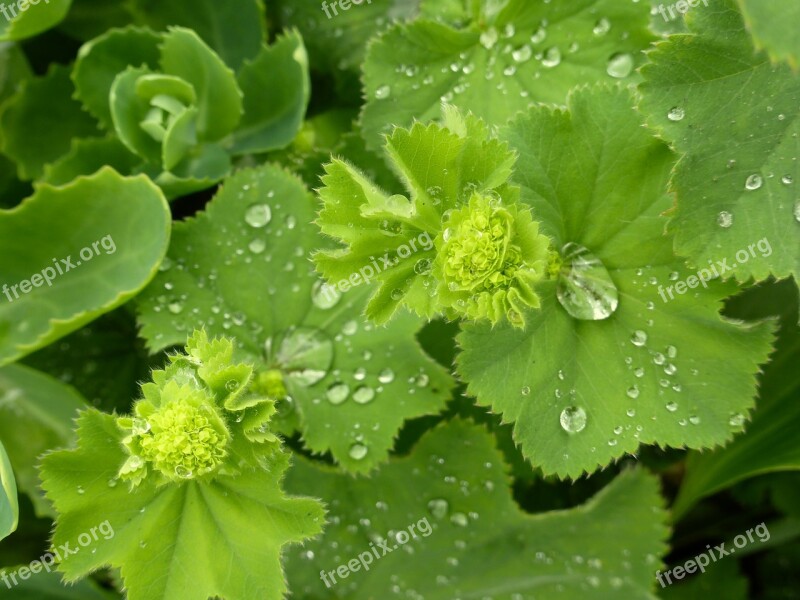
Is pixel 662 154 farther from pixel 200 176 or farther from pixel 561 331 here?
pixel 200 176

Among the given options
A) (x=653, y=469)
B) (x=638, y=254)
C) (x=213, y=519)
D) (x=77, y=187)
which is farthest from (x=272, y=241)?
(x=653, y=469)

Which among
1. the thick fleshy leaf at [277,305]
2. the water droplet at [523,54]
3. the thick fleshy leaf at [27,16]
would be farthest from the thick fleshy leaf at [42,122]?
the water droplet at [523,54]

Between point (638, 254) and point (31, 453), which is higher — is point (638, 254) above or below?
above

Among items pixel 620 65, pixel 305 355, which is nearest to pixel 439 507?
pixel 305 355

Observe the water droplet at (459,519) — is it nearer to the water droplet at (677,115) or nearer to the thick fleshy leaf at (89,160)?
the water droplet at (677,115)

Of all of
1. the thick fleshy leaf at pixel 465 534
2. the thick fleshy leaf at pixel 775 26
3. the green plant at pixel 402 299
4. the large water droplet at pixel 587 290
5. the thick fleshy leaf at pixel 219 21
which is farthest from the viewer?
the thick fleshy leaf at pixel 219 21

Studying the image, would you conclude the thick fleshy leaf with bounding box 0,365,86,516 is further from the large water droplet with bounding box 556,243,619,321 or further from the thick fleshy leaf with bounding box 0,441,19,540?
the large water droplet with bounding box 556,243,619,321
